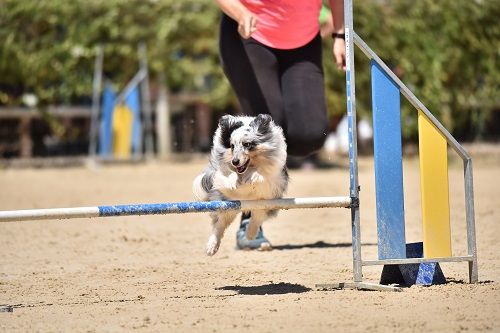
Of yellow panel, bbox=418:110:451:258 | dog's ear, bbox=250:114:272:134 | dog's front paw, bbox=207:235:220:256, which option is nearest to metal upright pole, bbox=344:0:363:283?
yellow panel, bbox=418:110:451:258

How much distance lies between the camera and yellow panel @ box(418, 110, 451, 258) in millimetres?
4602

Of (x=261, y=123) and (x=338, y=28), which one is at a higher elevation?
(x=338, y=28)

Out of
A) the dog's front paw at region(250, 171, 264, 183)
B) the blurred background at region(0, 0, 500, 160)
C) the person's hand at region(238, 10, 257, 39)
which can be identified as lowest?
the dog's front paw at region(250, 171, 264, 183)

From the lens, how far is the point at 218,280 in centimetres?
505

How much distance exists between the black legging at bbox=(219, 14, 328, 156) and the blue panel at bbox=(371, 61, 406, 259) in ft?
2.02

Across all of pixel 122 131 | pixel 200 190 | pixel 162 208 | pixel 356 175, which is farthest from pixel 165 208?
pixel 122 131

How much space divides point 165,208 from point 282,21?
5.12 feet

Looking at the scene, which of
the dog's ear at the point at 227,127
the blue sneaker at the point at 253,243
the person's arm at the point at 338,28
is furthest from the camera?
the blue sneaker at the point at 253,243

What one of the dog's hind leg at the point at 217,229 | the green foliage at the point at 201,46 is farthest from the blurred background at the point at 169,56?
the dog's hind leg at the point at 217,229

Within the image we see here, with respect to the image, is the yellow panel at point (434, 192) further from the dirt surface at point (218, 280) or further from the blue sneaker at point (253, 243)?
the blue sneaker at point (253, 243)

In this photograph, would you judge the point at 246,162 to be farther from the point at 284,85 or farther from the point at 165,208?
the point at 284,85

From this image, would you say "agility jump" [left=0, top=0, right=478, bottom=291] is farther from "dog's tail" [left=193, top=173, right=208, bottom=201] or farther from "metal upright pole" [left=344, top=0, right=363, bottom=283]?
"dog's tail" [left=193, top=173, right=208, bottom=201]

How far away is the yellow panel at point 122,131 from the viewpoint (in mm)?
18516

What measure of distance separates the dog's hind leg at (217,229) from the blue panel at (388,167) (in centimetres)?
84
